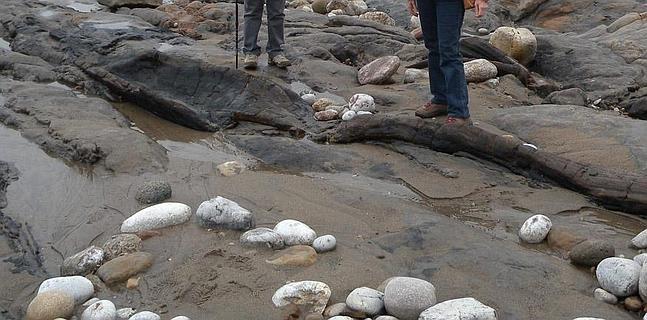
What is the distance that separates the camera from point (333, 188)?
179 inches

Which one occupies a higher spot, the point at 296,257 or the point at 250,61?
the point at 250,61

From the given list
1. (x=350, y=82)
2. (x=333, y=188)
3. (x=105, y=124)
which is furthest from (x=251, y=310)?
(x=350, y=82)

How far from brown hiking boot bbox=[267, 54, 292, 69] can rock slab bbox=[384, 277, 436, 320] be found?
15.1 feet

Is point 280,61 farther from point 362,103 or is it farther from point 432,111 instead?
point 432,111

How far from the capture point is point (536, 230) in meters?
3.74

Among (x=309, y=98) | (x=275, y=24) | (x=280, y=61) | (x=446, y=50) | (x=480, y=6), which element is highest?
(x=480, y=6)

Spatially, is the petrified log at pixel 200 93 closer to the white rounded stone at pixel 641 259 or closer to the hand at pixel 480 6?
the hand at pixel 480 6

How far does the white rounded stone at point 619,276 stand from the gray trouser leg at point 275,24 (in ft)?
16.0

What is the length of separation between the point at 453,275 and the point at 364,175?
1.73 meters

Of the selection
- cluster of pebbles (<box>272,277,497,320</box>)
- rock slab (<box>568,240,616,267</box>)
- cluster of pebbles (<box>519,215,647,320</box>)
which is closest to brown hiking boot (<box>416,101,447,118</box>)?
cluster of pebbles (<box>519,215,647,320</box>)

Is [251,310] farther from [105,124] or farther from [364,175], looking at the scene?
[105,124]

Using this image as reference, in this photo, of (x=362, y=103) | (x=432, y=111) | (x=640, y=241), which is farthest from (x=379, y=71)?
(x=640, y=241)

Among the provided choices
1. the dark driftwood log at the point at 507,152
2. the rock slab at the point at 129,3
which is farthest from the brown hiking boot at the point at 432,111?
the rock slab at the point at 129,3

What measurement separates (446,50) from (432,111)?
23.6 inches
